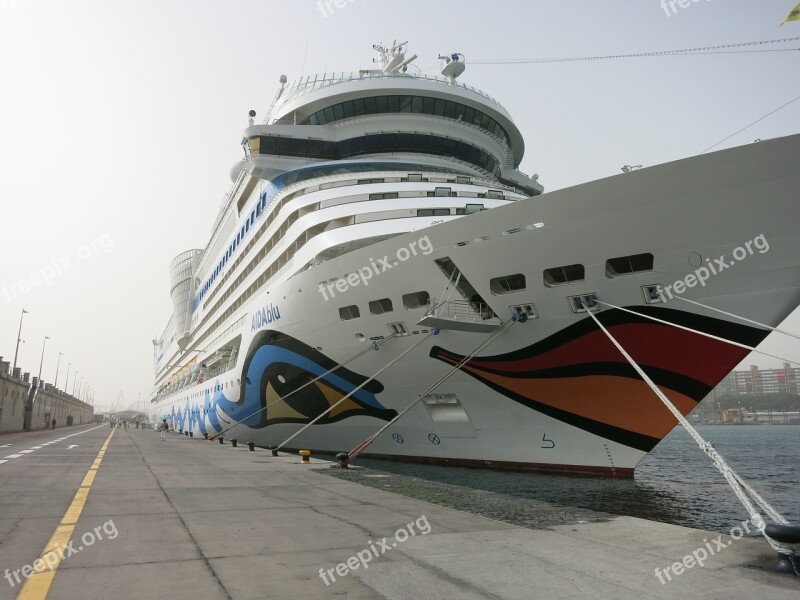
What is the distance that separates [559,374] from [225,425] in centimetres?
1993

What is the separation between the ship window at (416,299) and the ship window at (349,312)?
1.83 meters

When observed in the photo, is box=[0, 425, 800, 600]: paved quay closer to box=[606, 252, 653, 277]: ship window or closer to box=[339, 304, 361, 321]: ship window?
box=[606, 252, 653, 277]: ship window

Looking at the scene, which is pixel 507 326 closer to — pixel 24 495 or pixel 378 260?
pixel 378 260

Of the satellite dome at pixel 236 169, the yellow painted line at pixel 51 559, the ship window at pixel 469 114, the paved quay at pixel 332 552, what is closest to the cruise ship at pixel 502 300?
the ship window at pixel 469 114

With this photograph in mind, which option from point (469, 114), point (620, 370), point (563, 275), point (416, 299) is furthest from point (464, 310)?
point (469, 114)

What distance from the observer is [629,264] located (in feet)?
34.1

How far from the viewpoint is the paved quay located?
150 inches

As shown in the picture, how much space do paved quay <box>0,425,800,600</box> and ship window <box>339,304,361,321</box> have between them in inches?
281

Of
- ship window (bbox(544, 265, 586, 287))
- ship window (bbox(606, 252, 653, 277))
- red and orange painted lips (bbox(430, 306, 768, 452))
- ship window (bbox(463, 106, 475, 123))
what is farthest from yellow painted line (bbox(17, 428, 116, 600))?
ship window (bbox(463, 106, 475, 123))

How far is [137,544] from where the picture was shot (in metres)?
4.95

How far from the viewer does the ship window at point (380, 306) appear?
45.3 ft

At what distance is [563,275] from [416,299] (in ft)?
12.0

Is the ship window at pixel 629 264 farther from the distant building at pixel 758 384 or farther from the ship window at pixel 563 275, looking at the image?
the distant building at pixel 758 384

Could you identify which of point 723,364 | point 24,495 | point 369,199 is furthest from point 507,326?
point 24,495
